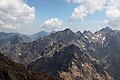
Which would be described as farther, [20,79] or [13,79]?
[20,79]

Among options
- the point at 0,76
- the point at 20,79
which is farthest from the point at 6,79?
the point at 20,79

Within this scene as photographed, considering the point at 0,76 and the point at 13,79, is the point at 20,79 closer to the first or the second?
the point at 13,79

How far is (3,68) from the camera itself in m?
192

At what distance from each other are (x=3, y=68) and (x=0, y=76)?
Result: 14.3 meters

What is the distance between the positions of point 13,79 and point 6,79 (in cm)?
894

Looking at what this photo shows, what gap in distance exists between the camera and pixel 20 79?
199875 millimetres

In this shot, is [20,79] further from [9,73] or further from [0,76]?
[0,76]

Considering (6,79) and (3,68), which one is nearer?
(6,79)

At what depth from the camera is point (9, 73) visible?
625 ft

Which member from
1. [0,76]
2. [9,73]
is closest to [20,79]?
[9,73]

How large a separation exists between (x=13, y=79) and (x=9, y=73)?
5736 mm

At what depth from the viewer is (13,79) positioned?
18762cm

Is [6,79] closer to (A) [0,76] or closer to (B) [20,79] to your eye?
(A) [0,76]

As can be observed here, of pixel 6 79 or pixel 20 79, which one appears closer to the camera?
pixel 6 79
